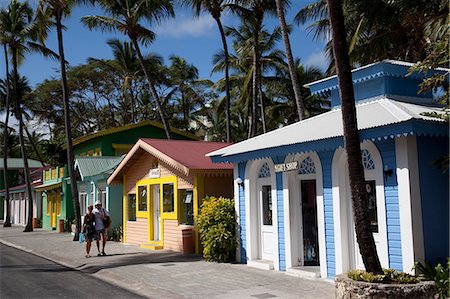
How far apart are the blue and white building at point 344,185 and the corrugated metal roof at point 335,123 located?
32mm

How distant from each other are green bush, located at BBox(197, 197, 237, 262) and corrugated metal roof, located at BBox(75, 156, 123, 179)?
11316mm

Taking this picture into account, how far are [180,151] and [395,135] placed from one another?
915 centimetres

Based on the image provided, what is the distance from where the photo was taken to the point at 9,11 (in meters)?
27.8

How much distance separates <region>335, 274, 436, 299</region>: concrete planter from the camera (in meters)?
6.27

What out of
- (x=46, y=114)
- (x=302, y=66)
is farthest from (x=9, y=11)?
(x=302, y=66)

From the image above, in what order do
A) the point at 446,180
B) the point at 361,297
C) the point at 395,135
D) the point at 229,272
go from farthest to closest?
the point at 229,272, the point at 446,180, the point at 395,135, the point at 361,297

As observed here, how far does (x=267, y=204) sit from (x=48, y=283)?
213 inches

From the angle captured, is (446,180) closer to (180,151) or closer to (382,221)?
(382,221)

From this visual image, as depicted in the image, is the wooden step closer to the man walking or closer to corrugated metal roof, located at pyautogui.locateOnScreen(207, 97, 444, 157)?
the man walking

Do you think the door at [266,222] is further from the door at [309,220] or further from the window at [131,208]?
the window at [131,208]

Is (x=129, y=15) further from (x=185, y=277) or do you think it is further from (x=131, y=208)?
(x=185, y=277)

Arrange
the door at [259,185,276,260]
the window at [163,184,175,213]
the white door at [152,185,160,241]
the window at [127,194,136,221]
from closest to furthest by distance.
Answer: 1. the door at [259,185,276,260]
2. the window at [163,184,175,213]
3. the white door at [152,185,160,241]
4. the window at [127,194,136,221]

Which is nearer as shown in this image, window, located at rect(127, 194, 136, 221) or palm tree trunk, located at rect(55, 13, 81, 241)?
window, located at rect(127, 194, 136, 221)

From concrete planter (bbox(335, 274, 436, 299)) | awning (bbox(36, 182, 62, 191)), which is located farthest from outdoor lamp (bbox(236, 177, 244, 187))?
awning (bbox(36, 182, 62, 191))
